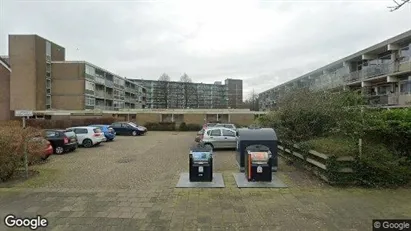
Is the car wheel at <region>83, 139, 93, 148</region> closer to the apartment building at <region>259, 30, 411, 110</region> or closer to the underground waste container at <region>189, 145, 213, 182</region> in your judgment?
the apartment building at <region>259, 30, 411, 110</region>

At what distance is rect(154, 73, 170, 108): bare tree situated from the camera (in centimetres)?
8644

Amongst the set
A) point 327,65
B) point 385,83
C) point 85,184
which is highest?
point 327,65

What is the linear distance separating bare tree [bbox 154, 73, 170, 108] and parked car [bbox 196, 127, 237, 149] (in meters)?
70.3

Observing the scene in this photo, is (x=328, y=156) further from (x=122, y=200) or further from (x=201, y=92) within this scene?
(x=201, y=92)

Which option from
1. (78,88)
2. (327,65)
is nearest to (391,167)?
(327,65)

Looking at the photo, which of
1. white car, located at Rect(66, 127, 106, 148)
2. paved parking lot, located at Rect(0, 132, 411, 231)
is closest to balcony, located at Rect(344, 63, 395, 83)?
paved parking lot, located at Rect(0, 132, 411, 231)

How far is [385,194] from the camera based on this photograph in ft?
23.4

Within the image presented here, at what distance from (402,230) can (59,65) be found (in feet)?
194

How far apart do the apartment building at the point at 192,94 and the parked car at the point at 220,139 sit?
69.4 meters

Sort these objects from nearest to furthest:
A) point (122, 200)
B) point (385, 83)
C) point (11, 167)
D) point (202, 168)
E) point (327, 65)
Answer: point (122, 200) < point (202, 168) < point (11, 167) < point (385, 83) < point (327, 65)

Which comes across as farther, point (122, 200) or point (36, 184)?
point (36, 184)

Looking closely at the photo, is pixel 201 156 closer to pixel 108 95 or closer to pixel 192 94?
pixel 108 95

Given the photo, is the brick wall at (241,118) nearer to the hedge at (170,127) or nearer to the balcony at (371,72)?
the hedge at (170,127)

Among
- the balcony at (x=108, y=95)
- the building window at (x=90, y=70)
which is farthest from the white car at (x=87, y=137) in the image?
the balcony at (x=108, y=95)
